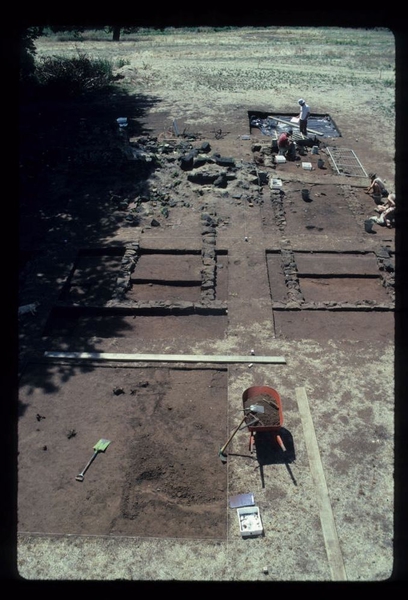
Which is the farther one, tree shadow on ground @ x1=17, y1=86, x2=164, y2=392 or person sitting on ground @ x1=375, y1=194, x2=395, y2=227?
person sitting on ground @ x1=375, y1=194, x2=395, y2=227

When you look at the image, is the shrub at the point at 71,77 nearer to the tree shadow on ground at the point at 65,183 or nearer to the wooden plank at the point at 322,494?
the tree shadow on ground at the point at 65,183

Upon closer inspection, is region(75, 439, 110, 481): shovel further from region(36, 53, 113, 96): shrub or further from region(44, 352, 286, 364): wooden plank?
region(36, 53, 113, 96): shrub

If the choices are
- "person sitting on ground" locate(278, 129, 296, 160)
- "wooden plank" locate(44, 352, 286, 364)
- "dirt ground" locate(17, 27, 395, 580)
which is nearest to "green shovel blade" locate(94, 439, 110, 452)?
"dirt ground" locate(17, 27, 395, 580)

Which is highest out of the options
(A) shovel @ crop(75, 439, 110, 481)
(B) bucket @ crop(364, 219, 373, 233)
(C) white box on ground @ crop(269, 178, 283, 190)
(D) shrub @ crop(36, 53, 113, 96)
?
(D) shrub @ crop(36, 53, 113, 96)

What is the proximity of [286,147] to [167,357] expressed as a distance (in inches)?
491

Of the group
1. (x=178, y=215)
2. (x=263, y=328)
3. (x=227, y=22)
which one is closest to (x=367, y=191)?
(x=178, y=215)

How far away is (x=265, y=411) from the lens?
908 cm

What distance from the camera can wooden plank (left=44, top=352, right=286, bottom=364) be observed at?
1074 cm

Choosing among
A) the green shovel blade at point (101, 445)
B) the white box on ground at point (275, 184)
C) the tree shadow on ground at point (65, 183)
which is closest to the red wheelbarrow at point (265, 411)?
the green shovel blade at point (101, 445)

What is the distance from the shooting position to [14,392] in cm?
293

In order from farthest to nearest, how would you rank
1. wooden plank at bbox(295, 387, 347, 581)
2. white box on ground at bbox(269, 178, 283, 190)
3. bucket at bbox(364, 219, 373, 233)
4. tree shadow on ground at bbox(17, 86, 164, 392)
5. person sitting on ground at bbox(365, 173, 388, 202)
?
white box on ground at bbox(269, 178, 283, 190)
person sitting on ground at bbox(365, 173, 388, 202)
bucket at bbox(364, 219, 373, 233)
tree shadow on ground at bbox(17, 86, 164, 392)
wooden plank at bbox(295, 387, 347, 581)

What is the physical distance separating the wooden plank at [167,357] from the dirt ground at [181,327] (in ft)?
0.23

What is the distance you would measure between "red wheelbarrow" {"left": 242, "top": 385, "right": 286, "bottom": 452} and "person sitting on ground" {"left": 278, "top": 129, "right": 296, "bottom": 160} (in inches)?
514

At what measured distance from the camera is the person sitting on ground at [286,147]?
19.7 meters
